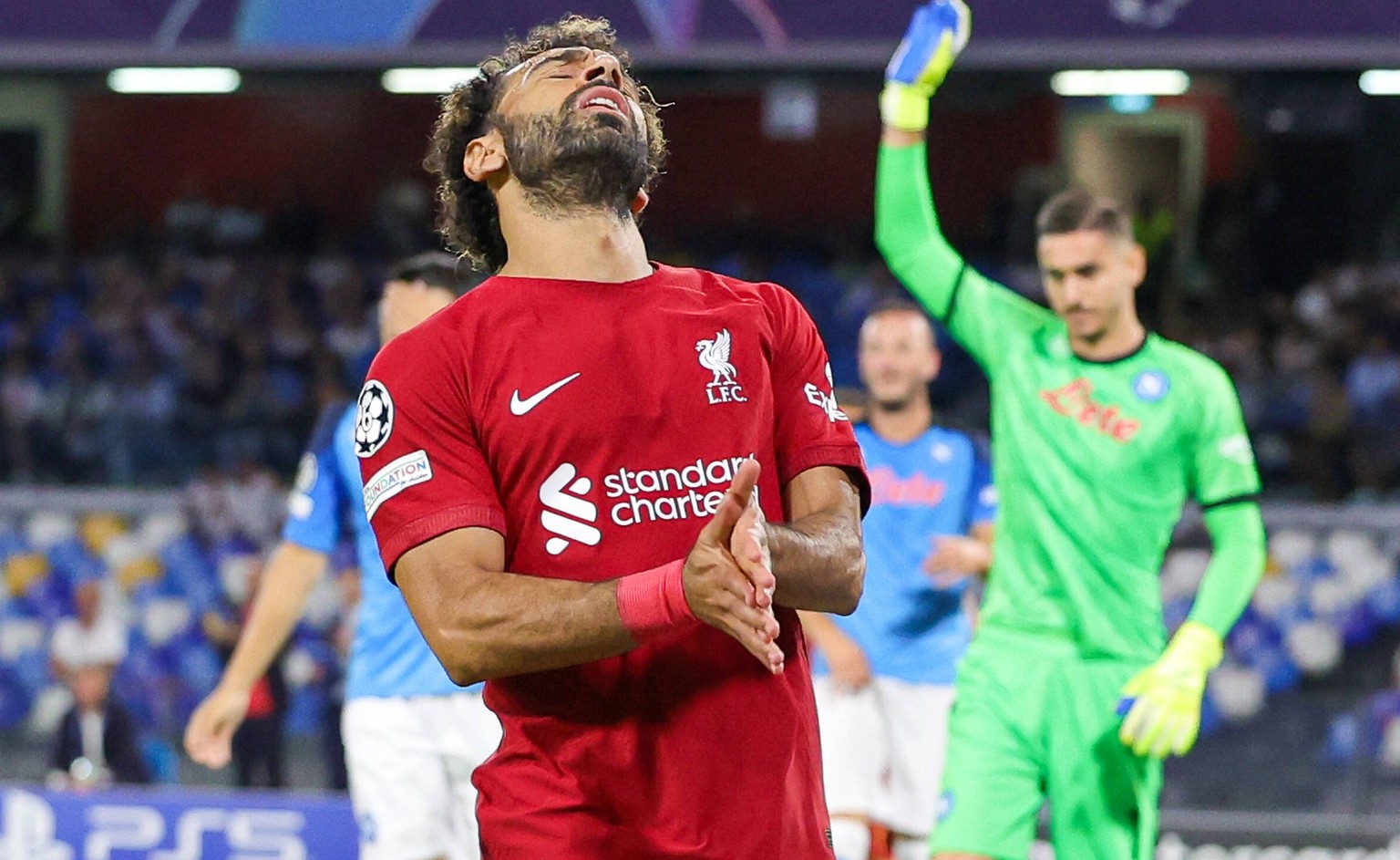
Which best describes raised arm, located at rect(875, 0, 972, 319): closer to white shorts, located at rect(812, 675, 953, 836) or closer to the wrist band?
white shorts, located at rect(812, 675, 953, 836)

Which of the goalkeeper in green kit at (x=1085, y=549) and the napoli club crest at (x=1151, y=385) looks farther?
the napoli club crest at (x=1151, y=385)

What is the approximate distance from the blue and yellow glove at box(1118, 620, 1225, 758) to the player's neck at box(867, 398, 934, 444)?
191cm

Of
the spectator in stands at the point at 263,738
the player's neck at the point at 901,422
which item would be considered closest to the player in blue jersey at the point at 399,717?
the player's neck at the point at 901,422

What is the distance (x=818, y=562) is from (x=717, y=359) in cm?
30

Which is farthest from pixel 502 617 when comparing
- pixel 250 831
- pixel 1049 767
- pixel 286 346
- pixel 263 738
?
pixel 286 346

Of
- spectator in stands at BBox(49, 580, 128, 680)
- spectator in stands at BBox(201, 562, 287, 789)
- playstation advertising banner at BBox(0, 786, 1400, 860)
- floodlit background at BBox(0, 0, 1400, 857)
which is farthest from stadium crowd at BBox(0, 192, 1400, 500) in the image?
playstation advertising banner at BBox(0, 786, 1400, 860)

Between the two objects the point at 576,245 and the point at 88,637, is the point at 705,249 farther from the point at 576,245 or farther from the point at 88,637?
the point at 576,245

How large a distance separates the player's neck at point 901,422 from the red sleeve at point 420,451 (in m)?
4.15

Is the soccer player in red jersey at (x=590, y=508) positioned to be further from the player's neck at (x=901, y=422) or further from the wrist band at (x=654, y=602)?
the player's neck at (x=901, y=422)

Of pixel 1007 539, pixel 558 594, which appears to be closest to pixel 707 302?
pixel 558 594

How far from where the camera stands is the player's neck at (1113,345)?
498 cm

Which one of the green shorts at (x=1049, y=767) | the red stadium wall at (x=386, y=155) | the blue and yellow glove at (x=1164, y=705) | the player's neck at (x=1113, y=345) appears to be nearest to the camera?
the blue and yellow glove at (x=1164, y=705)

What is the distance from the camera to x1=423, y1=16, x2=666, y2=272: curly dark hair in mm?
2635

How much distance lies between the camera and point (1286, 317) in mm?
12719
